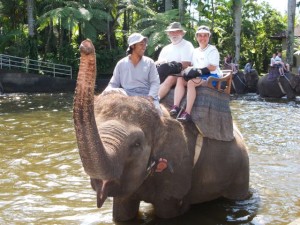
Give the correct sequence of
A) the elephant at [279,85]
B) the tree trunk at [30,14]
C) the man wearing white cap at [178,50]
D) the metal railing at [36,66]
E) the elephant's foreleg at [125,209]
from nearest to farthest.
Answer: the elephant's foreleg at [125,209] < the man wearing white cap at [178,50] < the elephant at [279,85] < the metal railing at [36,66] < the tree trunk at [30,14]

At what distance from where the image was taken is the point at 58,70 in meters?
→ 27.7

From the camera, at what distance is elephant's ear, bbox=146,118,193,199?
457 centimetres

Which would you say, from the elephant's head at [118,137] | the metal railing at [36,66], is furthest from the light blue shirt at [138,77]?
the metal railing at [36,66]

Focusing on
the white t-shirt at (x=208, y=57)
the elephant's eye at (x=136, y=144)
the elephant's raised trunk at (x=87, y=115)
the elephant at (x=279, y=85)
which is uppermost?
the white t-shirt at (x=208, y=57)

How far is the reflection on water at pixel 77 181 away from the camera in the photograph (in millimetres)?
5617

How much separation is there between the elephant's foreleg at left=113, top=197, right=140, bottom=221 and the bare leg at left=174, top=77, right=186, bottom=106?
45.6 inches

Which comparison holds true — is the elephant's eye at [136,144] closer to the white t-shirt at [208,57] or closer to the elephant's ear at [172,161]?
the elephant's ear at [172,161]

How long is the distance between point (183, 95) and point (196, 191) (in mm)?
1061

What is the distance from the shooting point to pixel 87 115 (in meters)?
3.19

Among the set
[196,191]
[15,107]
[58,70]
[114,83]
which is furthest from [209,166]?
[58,70]

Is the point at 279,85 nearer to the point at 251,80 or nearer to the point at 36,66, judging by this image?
the point at 251,80

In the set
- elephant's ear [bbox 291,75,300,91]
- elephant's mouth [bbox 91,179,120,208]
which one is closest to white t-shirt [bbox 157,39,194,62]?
elephant's mouth [bbox 91,179,120,208]

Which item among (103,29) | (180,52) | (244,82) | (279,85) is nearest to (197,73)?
(180,52)

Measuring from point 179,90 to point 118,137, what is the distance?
1.75 meters
